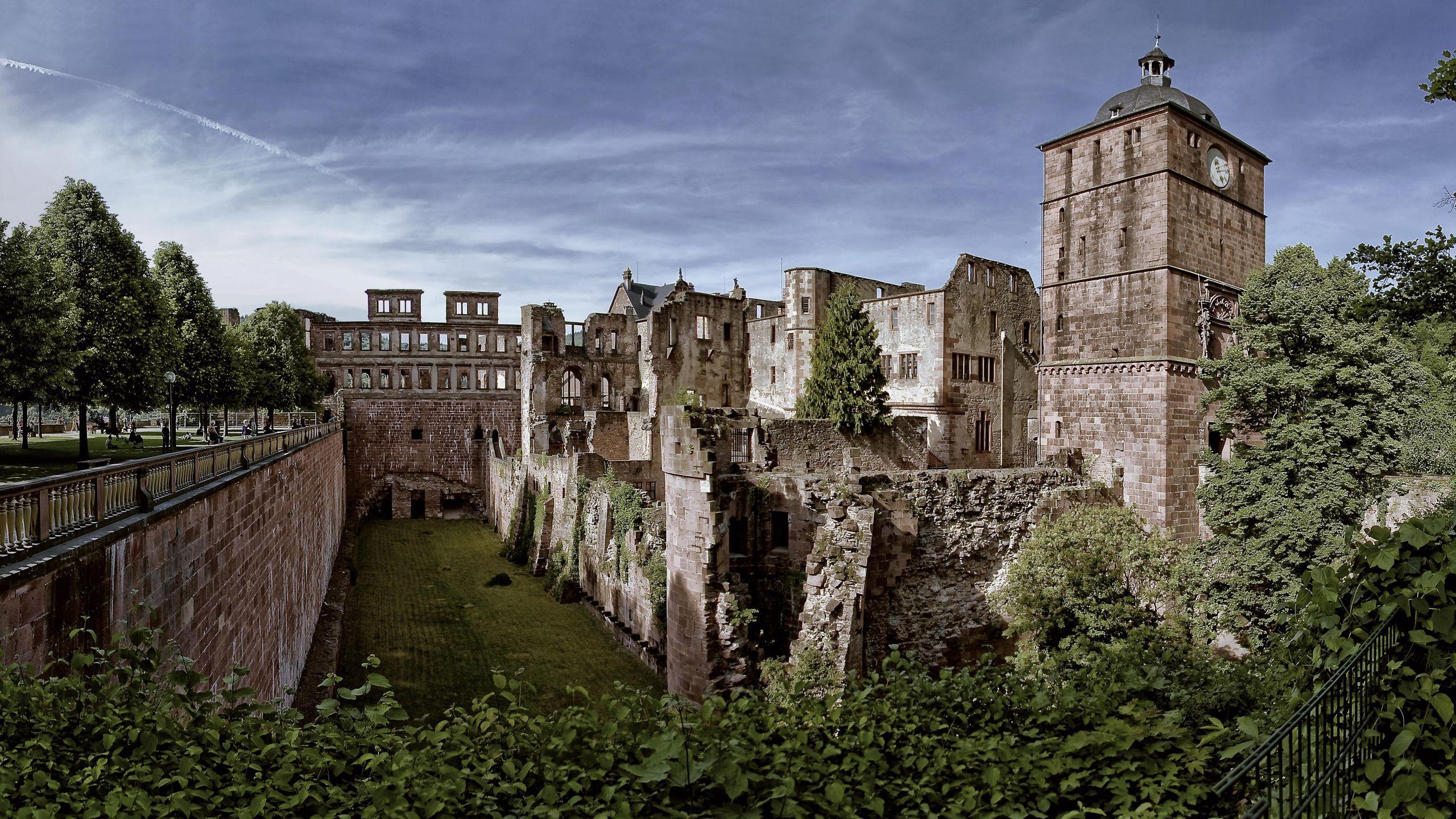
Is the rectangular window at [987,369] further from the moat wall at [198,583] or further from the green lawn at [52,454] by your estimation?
the green lawn at [52,454]

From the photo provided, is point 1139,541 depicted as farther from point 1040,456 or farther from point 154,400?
point 154,400

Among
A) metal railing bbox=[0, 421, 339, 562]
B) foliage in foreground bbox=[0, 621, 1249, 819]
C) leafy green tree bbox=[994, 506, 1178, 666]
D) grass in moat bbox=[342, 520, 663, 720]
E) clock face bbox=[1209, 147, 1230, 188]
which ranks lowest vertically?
grass in moat bbox=[342, 520, 663, 720]

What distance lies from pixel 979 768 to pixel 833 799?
1.72 metres

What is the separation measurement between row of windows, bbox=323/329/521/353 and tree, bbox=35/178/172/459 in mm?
27244

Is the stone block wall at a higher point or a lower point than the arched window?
lower

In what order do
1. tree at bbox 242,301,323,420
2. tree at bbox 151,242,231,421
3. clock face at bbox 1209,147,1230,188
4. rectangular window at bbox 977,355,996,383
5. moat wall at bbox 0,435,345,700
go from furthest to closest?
tree at bbox 242,301,323,420, rectangular window at bbox 977,355,996,383, tree at bbox 151,242,231,421, clock face at bbox 1209,147,1230,188, moat wall at bbox 0,435,345,700

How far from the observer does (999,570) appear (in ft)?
77.7

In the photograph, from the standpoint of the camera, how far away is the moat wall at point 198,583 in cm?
673

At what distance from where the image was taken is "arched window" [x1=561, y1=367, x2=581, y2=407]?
166 feet

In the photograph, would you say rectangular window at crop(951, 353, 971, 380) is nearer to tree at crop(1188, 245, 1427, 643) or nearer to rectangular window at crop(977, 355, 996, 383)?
rectangular window at crop(977, 355, 996, 383)

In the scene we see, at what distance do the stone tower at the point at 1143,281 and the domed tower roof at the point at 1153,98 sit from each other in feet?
0.23

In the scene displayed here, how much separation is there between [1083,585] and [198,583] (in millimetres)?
20210

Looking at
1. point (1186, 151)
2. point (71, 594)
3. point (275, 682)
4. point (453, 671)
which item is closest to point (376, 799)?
point (71, 594)

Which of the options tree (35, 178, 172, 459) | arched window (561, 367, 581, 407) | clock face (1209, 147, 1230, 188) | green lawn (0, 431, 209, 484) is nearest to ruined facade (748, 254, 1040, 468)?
clock face (1209, 147, 1230, 188)
